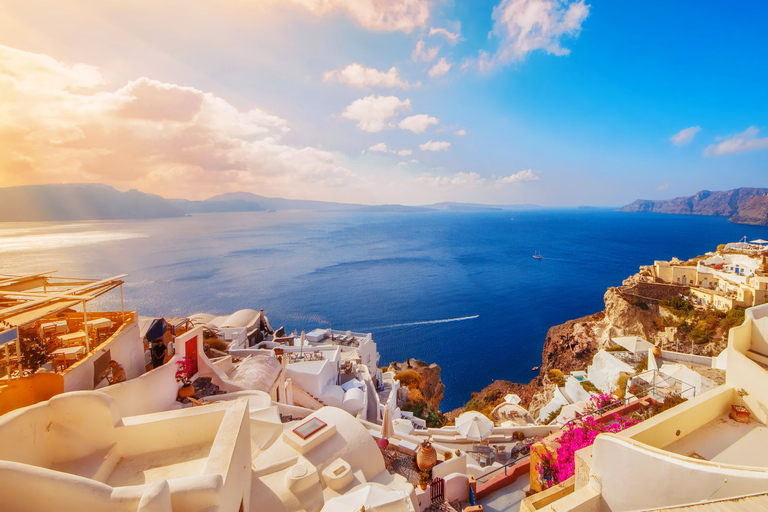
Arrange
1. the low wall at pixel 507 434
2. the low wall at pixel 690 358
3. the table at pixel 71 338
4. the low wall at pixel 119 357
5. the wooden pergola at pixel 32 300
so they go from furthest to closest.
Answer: the low wall at pixel 690 358
the low wall at pixel 507 434
the table at pixel 71 338
the low wall at pixel 119 357
the wooden pergola at pixel 32 300

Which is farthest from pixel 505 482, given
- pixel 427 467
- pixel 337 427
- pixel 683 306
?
pixel 683 306

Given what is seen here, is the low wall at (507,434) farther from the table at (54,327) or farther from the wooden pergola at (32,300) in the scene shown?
the table at (54,327)

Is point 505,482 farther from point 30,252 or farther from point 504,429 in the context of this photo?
point 30,252

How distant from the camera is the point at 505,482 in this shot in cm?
1122

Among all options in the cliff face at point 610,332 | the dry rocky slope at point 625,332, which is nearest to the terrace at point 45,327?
the dry rocky slope at point 625,332

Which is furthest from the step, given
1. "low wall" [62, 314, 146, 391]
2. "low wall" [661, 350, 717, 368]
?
"low wall" [62, 314, 146, 391]

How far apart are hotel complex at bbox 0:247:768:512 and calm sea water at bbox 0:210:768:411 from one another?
2847 cm

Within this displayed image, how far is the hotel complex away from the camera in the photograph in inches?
183

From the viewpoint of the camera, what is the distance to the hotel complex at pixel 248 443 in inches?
183

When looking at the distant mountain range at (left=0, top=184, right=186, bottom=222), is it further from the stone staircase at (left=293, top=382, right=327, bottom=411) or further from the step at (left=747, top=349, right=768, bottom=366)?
the step at (left=747, top=349, right=768, bottom=366)

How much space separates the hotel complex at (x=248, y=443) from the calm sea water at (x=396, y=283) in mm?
28469

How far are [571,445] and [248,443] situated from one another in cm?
746

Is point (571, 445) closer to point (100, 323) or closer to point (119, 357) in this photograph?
point (119, 357)

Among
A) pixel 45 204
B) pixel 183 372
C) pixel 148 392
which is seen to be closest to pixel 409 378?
pixel 183 372
